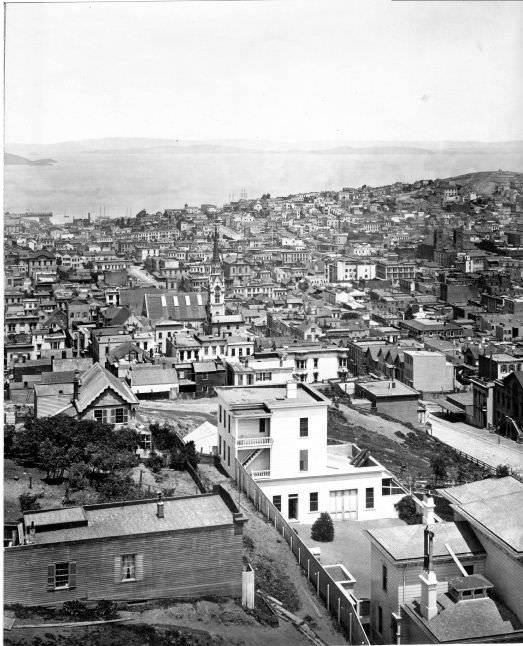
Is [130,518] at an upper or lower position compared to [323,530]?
upper

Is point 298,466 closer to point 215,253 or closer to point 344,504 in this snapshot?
point 344,504

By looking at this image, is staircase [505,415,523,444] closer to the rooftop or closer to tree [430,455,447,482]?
tree [430,455,447,482]

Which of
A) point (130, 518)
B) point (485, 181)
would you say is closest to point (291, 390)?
point (130, 518)

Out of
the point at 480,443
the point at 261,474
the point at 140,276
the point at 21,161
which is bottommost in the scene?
the point at 480,443

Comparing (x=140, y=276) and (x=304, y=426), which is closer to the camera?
(x=304, y=426)

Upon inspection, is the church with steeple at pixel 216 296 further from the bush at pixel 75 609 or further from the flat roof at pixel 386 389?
the bush at pixel 75 609

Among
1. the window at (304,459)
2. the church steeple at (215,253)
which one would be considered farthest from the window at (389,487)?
the church steeple at (215,253)
